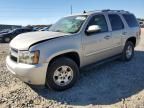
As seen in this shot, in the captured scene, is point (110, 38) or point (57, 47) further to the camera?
point (110, 38)

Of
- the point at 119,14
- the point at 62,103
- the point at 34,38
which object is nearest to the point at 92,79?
the point at 62,103

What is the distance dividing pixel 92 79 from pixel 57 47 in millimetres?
1636

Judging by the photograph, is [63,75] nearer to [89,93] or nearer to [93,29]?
[89,93]

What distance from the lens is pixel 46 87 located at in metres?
5.38

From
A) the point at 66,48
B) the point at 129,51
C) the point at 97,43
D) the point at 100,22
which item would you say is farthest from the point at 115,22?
the point at 66,48

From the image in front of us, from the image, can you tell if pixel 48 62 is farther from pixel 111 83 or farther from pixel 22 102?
pixel 111 83

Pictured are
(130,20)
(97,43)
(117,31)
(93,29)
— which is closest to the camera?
(93,29)

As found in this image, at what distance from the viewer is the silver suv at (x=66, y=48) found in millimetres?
4629

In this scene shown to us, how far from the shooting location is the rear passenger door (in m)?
6.67

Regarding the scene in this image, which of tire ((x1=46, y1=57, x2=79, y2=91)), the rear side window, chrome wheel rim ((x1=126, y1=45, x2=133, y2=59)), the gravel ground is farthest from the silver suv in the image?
chrome wheel rim ((x1=126, y1=45, x2=133, y2=59))

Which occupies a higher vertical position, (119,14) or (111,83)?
(119,14)

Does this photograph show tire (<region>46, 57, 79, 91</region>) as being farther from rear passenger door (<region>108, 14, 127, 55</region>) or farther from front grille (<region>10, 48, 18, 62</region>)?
rear passenger door (<region>108, 14, 127, 55</region>)

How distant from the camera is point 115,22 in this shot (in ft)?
22.7

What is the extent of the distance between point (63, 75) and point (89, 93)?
2.40 ft
